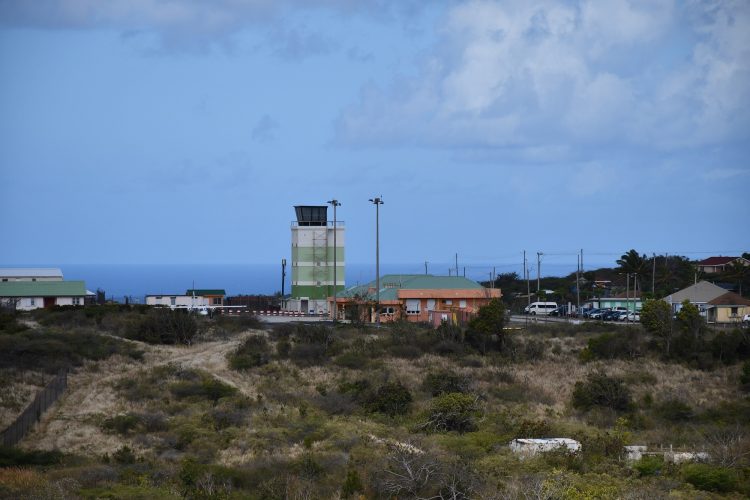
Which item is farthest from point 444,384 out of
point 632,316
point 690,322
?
point 632,316

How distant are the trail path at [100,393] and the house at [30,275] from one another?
115ft

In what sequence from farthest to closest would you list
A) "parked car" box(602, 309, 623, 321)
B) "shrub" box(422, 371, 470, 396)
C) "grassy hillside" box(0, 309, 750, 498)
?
"parked car" box(602, 309, 623, 321) → "shrub" box(422, 371, 470, 396) → "grassy hillside" box(0, 309, 750, 498)

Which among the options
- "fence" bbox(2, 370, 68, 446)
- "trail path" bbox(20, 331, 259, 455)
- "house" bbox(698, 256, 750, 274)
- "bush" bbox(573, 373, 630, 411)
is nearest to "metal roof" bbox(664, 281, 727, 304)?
"house" bbox(698, 256, 750, 274)

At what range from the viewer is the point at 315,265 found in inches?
2904

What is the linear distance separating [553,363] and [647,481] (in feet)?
73.1

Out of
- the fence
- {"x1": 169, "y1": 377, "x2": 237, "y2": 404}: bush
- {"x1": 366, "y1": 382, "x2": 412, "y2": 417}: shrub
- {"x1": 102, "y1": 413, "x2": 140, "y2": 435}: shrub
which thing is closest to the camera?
the fence

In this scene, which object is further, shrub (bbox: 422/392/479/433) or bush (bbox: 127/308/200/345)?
bush (bbox: 127/308/200/345)

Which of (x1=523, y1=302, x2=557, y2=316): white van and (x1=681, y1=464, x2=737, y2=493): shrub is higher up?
(x1=523, y1=302, x2=557, y2=316): white van

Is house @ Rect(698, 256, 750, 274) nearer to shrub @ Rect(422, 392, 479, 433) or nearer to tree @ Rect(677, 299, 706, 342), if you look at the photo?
tree @ Rect(677, 299, 706, 342)

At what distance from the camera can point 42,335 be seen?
43125 mm

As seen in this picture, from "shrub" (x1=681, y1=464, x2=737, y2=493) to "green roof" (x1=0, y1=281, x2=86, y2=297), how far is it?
5720 centimetres

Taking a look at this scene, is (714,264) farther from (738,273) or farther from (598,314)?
(598,314)

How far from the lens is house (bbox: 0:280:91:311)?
70.2 m

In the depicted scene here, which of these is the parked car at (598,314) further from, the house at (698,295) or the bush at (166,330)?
the bush at (166,330)
